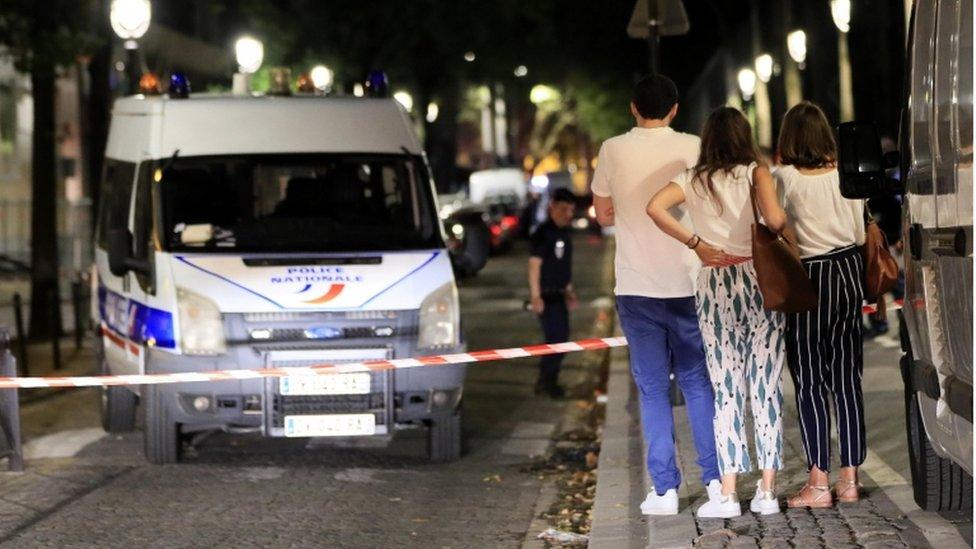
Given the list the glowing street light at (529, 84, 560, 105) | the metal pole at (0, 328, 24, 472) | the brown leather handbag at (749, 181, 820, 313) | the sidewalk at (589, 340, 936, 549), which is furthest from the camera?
the glowing street light at (529, 84, 560, 105)

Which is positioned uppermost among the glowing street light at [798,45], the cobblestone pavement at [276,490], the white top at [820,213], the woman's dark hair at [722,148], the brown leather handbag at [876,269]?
the glowing street light at [798,45]

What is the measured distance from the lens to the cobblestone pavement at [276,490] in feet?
29.1

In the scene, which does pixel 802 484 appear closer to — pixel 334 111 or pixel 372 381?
pixel 372 381

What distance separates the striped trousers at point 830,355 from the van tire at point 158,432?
14.0ft

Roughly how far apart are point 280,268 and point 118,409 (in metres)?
2.28

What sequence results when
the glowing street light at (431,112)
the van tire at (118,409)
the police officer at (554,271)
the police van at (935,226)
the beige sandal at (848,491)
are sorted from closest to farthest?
the police van at (935,226), the beige sandal at (848,491), the van tire at (118,409), the police officer at (554,271), the glowing street light at (431,112)

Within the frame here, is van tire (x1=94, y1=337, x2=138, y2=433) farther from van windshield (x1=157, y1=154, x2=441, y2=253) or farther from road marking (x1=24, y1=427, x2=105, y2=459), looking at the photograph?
van windshield (x1=157, y1=154, x2=441, y2=253)

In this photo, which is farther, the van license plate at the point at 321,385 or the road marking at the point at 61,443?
the road marking at the point at 61,443

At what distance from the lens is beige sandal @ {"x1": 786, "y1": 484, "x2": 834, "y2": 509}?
8.03 m

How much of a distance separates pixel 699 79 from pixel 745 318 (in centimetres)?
5636

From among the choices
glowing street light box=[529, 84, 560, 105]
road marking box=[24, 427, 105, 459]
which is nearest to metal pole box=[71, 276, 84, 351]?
road marking box=[24, 427, 105, 459]

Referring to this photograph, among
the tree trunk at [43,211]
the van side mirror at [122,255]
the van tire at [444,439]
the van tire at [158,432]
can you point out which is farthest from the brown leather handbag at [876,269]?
the tree trunk at [43,211]

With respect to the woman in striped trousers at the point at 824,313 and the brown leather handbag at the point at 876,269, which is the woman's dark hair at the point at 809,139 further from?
the brown leather handbag at the point at 876,269

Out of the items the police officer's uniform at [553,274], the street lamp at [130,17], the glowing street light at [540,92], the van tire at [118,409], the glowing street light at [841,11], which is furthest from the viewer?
the glowing street light at [540,92]
